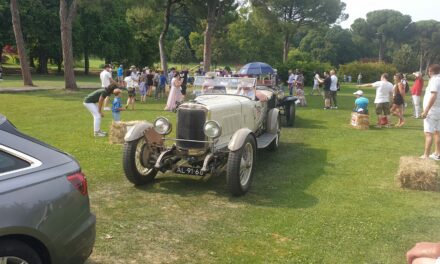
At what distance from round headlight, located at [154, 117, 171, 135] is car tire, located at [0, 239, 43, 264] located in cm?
421

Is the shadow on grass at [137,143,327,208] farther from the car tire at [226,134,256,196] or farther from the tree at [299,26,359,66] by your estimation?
the tree at [299,26,359,66]

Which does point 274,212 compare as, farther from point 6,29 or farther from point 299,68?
point 6,29

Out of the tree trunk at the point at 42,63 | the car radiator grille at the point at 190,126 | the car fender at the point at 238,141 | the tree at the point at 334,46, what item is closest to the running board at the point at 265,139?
the car fender at the point at 238,141

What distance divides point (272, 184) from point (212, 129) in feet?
4.96

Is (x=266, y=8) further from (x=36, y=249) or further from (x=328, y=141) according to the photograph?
(x=36, y=249)

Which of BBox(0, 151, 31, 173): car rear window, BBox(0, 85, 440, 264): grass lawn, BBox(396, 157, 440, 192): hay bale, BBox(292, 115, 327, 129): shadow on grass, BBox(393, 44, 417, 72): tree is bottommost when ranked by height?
BBox(0, 85, 440, 264): grass lawn

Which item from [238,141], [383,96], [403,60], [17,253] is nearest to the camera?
[17,253]

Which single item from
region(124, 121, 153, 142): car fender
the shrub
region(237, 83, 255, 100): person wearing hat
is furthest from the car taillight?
the shrub

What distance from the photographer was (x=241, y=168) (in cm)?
692

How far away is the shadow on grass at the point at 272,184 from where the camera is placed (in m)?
6.64

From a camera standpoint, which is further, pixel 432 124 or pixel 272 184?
pixel 432 124

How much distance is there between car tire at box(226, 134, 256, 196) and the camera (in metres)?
6.47

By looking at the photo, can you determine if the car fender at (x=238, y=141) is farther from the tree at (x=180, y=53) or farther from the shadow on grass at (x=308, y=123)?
the tree at (x=180, y=53)

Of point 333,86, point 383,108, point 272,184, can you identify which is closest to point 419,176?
point 272,184
